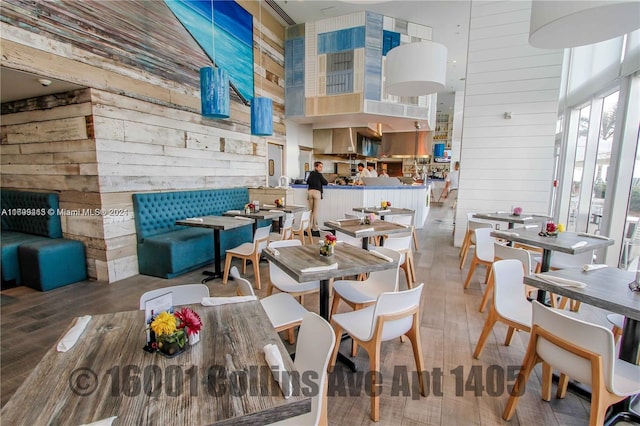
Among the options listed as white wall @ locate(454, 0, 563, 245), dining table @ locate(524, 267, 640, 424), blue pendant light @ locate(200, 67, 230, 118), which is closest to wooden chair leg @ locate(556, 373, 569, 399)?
dining table @ locate(524, 267, 640, 424)

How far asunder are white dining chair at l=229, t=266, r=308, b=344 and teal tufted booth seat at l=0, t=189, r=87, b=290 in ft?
11.2

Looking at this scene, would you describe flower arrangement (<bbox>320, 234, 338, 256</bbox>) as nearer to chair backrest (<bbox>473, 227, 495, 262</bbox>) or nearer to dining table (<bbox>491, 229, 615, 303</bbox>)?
dining table (<bbox>491, 229, 615, 303</bbox>)

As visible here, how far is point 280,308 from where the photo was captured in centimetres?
233

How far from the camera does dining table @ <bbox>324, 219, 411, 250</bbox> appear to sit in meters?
3.52

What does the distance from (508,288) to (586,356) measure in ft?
3.39

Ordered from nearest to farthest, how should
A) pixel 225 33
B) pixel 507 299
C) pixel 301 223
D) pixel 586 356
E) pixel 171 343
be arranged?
pixel 171 343 → pixel 586 356 → pixel 507 299 → pixel 301 223 → pixel 225 33

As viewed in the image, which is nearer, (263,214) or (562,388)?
(562,388)

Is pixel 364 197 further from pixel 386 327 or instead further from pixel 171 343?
pixel 171 343

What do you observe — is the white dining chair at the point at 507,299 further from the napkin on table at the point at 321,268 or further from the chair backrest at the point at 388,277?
the napkin on table at the point at 321,268

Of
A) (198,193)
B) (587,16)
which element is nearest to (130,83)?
(198,193)

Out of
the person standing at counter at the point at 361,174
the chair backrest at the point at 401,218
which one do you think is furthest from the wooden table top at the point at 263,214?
the person standing at counter at the point at 361,174

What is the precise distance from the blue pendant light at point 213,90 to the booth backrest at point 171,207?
5.74ft

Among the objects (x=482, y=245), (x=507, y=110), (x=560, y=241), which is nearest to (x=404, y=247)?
(x=482, y=245)

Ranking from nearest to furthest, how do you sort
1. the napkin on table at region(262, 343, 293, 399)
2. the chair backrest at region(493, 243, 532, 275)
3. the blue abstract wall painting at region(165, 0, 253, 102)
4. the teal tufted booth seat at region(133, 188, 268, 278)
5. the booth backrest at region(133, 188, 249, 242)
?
the napkin on table at region(262, 343, 293, 399) < the chair backrest at region(493, 243, 532, 275) < the teal tufted booth seat at region(133, 188, 268, 278) < the booth backrest at region(133, 188, 249, 242) < the blue abstract wall painting at region(165, 0, 253, 102)
